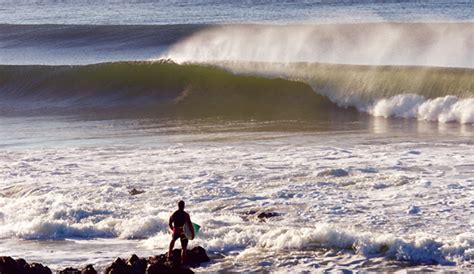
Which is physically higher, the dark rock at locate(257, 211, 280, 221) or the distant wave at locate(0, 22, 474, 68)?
the distant wave at locate(0, 22, 474, 68)

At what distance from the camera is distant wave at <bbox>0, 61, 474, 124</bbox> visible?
23000 millimetres

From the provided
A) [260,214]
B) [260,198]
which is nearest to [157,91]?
[260,198]

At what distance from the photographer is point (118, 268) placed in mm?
10547

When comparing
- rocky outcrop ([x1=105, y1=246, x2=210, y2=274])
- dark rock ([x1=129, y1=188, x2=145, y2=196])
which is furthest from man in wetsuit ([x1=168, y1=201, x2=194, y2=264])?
dark rock ([x1=129, y1=188, x2=145, y2=196])

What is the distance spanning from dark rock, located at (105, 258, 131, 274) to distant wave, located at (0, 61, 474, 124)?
11952 millimetres

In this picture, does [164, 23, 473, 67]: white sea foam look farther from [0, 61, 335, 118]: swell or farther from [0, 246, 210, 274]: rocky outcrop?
[0, 246, 210, 274]: rocky outcrop

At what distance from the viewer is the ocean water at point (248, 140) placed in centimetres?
1220

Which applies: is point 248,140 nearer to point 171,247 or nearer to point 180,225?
point 180,225

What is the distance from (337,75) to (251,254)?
1495cm

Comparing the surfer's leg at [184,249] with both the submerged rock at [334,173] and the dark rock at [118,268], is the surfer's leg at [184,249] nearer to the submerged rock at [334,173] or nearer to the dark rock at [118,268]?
the dark rock at [118,268]

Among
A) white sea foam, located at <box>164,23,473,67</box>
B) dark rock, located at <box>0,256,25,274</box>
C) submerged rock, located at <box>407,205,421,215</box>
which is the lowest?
dark rock, located at <box>0,256,25,274</box>

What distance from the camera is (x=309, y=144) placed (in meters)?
18.3

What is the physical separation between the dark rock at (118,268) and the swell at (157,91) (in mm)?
13027

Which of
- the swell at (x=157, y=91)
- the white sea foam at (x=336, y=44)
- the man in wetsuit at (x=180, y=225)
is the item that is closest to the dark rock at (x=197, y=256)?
the man in wetsuit at (x=180, y=225)
